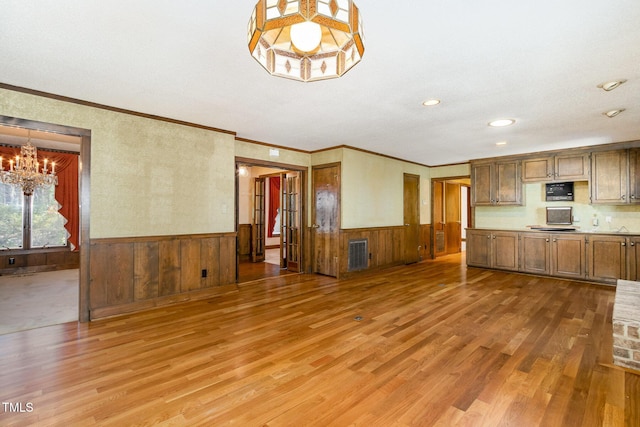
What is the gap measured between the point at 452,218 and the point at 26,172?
1024 cm

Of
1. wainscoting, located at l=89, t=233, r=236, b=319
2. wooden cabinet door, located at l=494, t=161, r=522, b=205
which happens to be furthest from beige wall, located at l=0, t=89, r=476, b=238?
wooden cabinet door, located at l=494, t=161, r=522, b=205

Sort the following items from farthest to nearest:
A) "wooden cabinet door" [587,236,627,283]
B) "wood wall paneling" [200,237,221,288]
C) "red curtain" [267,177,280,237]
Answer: "red curtain" [267,177,280,237]
"wooden cabinet door" [587,236,627,283]
"wood wall paneling" [200,237,221,288]

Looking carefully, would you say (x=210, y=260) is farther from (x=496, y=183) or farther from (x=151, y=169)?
(x=496, y=183)

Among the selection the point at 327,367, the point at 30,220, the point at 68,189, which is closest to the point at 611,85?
the point at 327,367

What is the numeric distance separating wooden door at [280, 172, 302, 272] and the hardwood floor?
7.51 ft

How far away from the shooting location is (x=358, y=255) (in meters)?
6.02

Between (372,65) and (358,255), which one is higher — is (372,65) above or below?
above

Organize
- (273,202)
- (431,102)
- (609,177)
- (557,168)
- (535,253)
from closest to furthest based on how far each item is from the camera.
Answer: (431,102) → (609,177) → (557,168) → (535,253) → (273,202)

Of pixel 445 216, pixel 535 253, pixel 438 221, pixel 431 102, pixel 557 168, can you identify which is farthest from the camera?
pixel 445 216

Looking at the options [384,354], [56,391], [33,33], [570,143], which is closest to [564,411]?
[384,354]

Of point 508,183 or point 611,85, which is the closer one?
point 611,85

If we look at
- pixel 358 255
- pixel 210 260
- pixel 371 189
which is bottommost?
pixel 358 255

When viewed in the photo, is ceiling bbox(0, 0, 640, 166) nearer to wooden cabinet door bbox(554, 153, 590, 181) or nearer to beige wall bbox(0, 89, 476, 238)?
beige wall bbox(0, 89, 476, 238)

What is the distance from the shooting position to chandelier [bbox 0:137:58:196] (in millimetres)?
5477
